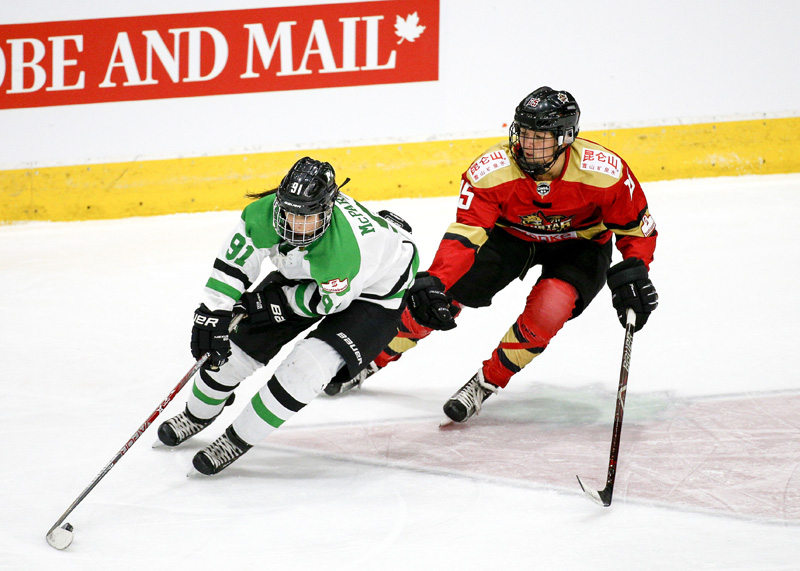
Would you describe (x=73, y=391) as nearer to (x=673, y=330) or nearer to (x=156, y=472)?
(x=156, y=472)

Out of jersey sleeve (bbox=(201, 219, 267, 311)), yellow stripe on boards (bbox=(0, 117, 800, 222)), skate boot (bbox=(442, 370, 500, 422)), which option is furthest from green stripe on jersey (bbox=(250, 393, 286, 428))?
yellow stripe on boards (bbox=(0, 117, 800, 222))

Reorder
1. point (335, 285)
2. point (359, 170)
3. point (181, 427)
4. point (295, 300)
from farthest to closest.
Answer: point (359, 170) → point (181, 427) → point (295, 300) → point (335, 285)

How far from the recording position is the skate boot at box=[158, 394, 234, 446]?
303 cm

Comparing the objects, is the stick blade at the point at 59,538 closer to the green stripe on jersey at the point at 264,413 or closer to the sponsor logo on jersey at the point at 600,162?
the green stripe on jersey at the point at 264,413

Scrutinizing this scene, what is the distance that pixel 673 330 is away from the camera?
13.2 ft

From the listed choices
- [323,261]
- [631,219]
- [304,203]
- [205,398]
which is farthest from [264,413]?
[631,219]

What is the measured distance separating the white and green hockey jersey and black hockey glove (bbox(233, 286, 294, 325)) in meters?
0.03

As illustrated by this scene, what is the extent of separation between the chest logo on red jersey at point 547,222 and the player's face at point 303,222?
0.93 meters

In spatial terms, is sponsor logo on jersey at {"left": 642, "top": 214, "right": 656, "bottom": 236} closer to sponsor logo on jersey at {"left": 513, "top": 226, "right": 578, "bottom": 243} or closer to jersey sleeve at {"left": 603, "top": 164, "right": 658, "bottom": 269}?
jersey sleeve at {"left": 603, "top": 164, "right": 658, "bottom": 269}

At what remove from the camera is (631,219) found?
3.18m

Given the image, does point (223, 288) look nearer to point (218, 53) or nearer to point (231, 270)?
point (231, 270)

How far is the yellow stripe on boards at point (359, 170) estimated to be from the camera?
579 centimetres

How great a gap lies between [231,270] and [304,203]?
36cm

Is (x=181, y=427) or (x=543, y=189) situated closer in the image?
(x=181, y=427)
